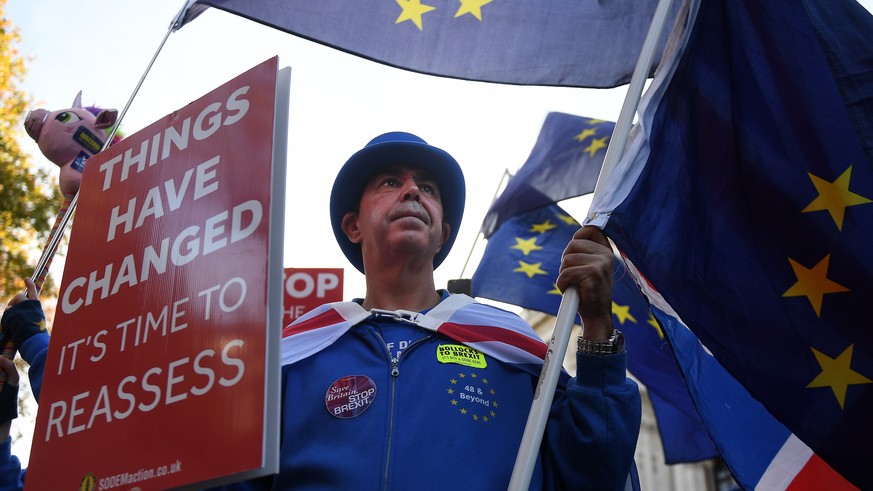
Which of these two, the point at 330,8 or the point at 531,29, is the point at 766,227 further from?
the point at 330,8

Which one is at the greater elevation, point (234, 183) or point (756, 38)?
point (756, 38)

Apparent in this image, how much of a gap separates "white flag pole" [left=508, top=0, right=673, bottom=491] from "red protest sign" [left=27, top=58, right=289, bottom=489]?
0.84 metres

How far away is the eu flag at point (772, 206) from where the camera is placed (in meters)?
3.10

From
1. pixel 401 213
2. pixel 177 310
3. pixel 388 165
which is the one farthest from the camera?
pixel 388 165

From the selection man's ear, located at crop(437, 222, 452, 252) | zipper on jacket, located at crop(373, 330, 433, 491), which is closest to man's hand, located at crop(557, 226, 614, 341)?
zipper on jacket, located at crop(373, 330, 433, 491)

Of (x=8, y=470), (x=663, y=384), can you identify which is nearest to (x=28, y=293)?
(x=8, y=470)

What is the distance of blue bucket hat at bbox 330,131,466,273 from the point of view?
3.86 meters

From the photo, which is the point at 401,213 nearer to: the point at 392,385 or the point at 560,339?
the point at 392,385

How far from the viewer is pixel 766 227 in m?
3.29

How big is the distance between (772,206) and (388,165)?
161 cm

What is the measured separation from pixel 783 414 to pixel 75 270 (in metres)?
2.48

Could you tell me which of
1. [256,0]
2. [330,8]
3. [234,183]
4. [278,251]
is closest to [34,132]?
[256,0]

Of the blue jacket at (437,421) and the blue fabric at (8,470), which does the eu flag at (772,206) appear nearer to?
the blue jacket at (437,421)

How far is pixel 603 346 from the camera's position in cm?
296
